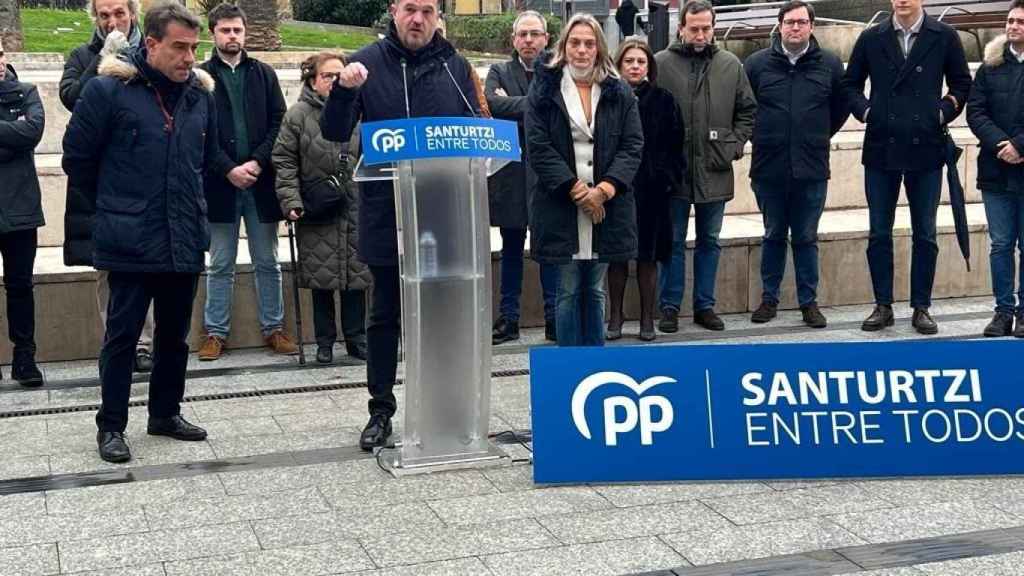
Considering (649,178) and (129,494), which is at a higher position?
(649,178)

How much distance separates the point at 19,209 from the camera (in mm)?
8234

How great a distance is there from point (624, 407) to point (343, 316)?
3455mm

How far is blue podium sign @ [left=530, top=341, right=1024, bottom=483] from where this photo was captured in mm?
6074

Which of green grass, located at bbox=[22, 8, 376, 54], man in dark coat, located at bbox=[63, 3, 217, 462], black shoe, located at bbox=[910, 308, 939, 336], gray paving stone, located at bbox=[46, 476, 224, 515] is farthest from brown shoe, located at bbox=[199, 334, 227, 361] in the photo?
green grass, located at bbox=[22, 8, 376, 54]

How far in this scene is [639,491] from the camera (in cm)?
604

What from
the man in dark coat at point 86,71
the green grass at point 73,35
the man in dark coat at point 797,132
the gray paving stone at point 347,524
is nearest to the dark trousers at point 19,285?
the man in dark coat at point 86,71

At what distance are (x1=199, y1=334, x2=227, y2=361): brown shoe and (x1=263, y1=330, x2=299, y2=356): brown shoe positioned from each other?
0.33m

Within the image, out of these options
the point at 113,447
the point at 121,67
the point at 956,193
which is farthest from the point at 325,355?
the point at 956,193

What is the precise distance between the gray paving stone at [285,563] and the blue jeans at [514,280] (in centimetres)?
441

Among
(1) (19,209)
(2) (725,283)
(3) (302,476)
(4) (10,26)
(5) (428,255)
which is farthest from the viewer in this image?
(4) (10,26)

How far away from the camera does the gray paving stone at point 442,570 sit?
506cm

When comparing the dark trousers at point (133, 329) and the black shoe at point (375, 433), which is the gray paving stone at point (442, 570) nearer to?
the black shoe at point (375, 433)

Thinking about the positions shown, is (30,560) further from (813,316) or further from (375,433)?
(813,316)

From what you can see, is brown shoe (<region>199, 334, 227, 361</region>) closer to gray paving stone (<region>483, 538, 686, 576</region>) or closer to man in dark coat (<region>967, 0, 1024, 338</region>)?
gray paving stone (<region>483, 538, 686, 576</region>)
